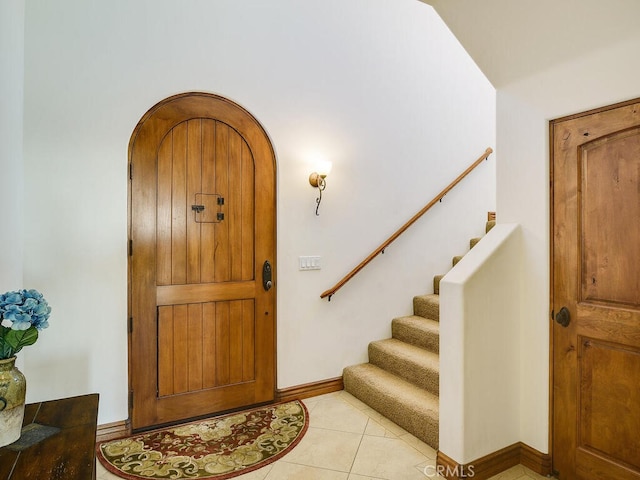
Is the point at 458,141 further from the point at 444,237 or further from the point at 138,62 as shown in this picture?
the point at 138,62

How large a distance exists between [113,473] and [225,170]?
207cm

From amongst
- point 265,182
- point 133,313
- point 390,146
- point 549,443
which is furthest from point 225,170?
point 549,443

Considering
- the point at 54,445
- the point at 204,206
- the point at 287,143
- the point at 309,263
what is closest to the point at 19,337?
the point at 54,445

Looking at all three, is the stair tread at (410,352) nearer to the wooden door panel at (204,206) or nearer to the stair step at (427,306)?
the stair step at (427,306)

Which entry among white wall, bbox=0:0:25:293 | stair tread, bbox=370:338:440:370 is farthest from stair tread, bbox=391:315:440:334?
white wall, bbox=0:0:25:293

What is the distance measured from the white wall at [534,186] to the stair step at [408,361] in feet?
2.15

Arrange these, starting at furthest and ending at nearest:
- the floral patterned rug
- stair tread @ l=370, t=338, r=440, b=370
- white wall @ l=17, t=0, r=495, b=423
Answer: stair tread @ l=370, t=338, r=440, b=370
white wall @ l=17, t=0, r=495, b=423
the floral patterned rug

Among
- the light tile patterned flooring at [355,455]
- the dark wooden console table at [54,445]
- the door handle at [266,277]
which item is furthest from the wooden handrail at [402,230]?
the dark wooden console table at [54,445]

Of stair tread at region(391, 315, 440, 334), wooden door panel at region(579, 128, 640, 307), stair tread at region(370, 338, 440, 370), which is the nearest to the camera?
wooden door panel at region(579, 128, 640, 307)

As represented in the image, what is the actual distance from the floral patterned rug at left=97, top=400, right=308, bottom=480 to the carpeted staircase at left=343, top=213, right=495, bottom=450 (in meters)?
0.58

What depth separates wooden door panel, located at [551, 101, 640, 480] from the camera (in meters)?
1.86

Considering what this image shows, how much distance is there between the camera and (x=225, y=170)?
290cm

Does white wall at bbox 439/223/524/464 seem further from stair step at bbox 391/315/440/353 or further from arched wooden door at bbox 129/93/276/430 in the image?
arched wooden door at bbox 129/93/276/430

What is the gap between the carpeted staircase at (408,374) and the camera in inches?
101
